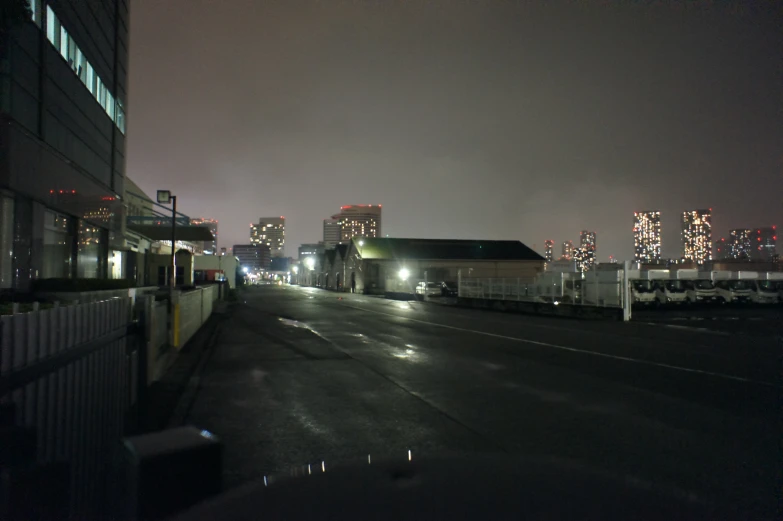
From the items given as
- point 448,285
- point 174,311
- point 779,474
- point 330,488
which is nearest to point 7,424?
point 330,488

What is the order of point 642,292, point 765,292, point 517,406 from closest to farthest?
1. point 517,406
2. point 642,292
3. point 765,292

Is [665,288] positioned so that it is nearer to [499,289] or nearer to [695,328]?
[499,289]

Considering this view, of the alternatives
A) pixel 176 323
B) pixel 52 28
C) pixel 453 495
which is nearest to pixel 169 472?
pixel 453 495

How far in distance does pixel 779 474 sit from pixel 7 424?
21.0ft

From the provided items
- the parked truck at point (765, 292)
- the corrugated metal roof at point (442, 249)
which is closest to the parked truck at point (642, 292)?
the parked truck at point (765, 292)

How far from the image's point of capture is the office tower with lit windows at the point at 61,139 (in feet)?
52.4

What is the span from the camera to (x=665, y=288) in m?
34.9

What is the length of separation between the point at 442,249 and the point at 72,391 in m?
73.5

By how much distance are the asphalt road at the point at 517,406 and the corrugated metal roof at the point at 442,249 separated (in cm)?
5832

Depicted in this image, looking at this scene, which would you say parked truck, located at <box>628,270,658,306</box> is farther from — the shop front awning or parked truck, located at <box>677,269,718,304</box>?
the shop front awning

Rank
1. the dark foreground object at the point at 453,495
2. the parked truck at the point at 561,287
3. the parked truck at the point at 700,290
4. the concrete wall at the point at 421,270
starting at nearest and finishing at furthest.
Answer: the dark foreground object at the point at 453,495 < the parked truck at the point at 561,287 < the parked truck at the point at 700,290 < the concrete wall at the point at 421,270

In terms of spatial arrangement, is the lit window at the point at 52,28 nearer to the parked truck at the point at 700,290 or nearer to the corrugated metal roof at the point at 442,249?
the parked truck at the point at 700,290

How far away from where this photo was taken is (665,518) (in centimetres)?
290

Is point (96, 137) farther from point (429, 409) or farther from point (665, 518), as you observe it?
point (665, 518)
